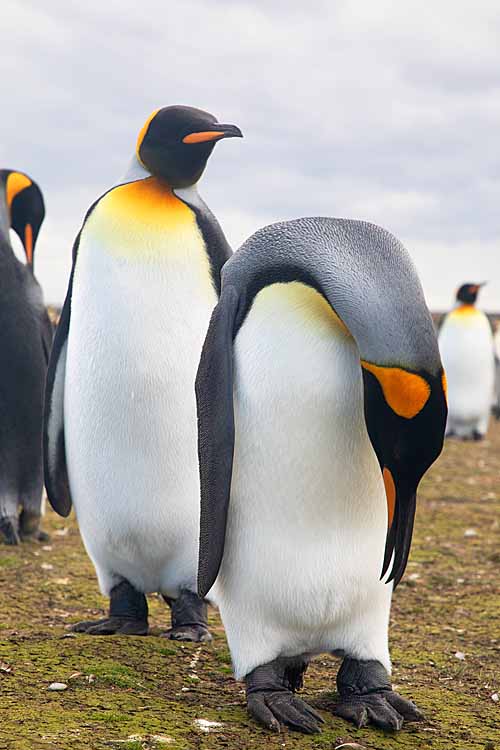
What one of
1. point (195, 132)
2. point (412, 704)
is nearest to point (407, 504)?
point (412, 704)

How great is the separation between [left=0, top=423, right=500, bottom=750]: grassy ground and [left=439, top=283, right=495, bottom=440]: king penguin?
31.2 ft

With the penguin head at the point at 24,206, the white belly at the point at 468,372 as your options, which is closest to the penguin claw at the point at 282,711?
the penguin head at the point at 24,206

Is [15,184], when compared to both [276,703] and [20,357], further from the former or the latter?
[276,703]

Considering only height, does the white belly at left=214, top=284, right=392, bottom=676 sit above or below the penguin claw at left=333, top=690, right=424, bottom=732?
above

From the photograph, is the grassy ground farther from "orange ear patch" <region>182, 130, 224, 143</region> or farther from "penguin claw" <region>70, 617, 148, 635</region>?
"orange ear patch" <region>182, 130, 224, 143</region>

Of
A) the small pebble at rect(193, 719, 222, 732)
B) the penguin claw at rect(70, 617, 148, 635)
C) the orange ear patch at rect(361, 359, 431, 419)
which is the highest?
the orange ear patch at rect(361, 359, 431, 419)

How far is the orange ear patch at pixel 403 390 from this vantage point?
8.86 ft

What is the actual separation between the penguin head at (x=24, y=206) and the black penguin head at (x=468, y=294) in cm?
1120

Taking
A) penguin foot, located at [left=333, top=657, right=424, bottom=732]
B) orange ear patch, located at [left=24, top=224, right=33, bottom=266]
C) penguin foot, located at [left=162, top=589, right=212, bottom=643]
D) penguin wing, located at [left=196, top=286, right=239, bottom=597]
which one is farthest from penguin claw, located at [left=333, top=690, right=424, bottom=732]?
orange ear patch, located at [left=24, top=224, right=33, bottom=266]

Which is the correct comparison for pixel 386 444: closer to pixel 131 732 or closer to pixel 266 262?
pixel 266 262

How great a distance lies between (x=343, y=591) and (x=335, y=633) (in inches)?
6.4

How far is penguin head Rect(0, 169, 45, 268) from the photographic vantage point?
6.39 m

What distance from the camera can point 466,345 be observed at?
15.9 metres

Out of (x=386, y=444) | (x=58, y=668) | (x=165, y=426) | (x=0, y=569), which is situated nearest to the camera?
(x=386, y=444)
